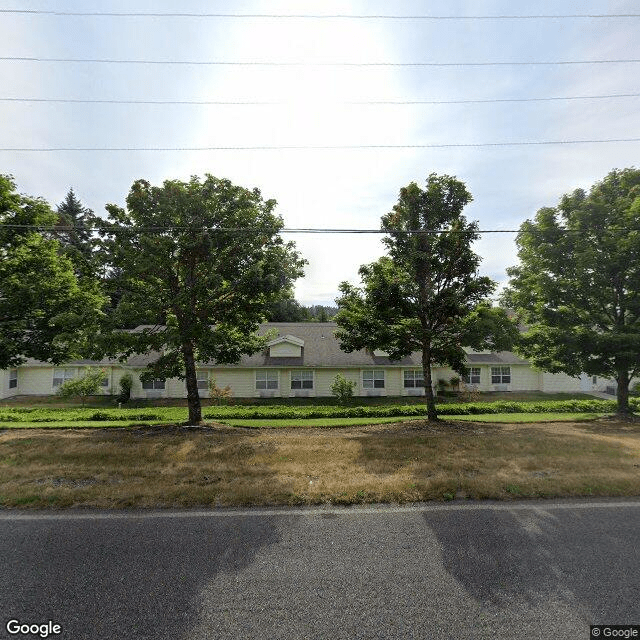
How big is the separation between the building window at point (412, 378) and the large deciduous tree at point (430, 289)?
13.2m

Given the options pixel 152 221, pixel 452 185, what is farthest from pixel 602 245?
pixel 152 221

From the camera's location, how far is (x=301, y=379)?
2580 cm

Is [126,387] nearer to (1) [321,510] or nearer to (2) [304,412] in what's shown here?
(2) [304,412]

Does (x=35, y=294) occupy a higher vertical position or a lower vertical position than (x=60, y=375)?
higher

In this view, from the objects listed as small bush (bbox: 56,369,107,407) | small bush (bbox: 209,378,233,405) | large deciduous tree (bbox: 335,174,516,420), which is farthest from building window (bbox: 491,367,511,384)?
small bush (bbox: 56,369,107,407)

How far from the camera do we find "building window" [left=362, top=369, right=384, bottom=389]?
85.2 feet

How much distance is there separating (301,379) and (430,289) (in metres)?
14.8

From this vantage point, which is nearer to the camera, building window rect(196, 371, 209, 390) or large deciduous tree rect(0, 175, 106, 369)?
large deciduous tree rect(0, 175, 106, 369)

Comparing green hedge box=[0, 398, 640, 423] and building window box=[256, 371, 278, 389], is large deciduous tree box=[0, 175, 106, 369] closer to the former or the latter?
green hedge box=[0, 398, 640, 423]

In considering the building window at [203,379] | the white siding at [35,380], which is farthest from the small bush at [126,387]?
the white siding at [35,380]

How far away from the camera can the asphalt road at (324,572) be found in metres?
3.36

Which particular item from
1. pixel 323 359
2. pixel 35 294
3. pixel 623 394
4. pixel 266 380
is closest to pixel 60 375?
pixel 266 380

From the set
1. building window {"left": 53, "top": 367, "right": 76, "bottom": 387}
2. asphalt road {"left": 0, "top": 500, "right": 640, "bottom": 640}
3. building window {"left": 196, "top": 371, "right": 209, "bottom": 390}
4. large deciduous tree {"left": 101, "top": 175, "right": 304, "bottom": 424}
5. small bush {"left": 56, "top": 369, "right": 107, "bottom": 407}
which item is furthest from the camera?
building window {"left": 53, "top": 367, "right": 76, "bottom": 387}

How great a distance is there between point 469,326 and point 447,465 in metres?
5.87
